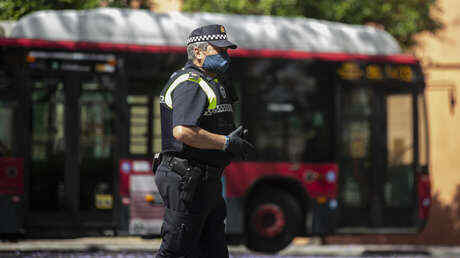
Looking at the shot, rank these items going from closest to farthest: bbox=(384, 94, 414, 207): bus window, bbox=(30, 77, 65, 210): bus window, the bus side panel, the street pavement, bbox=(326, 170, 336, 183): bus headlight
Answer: bbox=(30, 77, 65, 210): bus window
the bus side panel
bbox=(326, 170, 336, 183): bus headlight
bbox=(384, 94, 414, 207): bus window
the street pavement

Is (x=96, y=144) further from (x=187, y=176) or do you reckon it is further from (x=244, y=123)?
(x=187, y=176)

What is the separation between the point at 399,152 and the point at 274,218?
2.02 metres

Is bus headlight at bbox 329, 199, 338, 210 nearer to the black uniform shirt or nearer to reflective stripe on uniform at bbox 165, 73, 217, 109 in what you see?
the black uniform shirt

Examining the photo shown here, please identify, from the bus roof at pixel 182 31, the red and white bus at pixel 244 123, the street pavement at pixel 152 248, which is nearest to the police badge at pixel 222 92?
the red and white bus at pixel 244 123

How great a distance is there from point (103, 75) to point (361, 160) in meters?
3.73

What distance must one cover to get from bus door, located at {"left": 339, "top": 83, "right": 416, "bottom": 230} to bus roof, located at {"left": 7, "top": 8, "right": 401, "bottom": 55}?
72 cm

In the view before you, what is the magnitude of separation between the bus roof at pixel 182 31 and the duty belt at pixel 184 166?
18.5ft

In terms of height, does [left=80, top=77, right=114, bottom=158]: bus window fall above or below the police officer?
below

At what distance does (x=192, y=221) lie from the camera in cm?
415

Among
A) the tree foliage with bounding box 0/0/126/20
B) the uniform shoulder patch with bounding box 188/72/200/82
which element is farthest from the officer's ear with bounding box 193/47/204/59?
the tree foliage with bounding box 0/0/126/20

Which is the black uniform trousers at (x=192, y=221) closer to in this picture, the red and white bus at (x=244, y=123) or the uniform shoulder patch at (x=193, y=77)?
the uniform shoulder patch at (x=193, y=77)

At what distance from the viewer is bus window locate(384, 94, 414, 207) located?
10.2 m

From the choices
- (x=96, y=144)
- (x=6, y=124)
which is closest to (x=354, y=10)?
(x=96, y=144)

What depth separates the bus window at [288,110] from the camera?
9.75 meters
